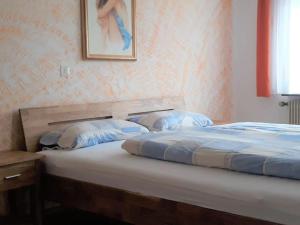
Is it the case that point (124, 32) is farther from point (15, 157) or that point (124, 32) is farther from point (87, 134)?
point (15, 157)

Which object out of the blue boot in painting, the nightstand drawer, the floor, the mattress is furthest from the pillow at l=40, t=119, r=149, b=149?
the blue boot in painting

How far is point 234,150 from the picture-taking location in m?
2.46

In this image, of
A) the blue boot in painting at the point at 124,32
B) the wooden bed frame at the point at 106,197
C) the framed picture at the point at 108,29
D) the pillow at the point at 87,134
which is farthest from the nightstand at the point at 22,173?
the blue boot in painting at the point at 124,32

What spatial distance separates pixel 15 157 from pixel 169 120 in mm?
1479

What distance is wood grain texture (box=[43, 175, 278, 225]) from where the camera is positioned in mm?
2240

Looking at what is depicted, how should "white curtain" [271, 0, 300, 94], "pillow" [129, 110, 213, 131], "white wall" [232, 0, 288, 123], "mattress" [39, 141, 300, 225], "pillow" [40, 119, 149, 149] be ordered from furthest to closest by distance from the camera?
1. "white wall" [232, 0, 288, 123]
2. "white curtain" [271, 0, 300, 94]
3. "pillow" [129, 110, 213, 131]
4. "pillow" [40, 119, 149, 149]
5. "mattress" [39, 141, 300, 225]

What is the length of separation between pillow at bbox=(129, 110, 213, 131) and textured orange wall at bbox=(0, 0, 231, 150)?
0.33 m

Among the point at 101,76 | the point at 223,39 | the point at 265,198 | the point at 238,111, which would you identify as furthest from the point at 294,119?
the point at 265,198

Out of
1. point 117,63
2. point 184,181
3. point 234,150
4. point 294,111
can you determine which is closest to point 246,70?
point 294,111

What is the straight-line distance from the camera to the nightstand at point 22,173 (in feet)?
8.96

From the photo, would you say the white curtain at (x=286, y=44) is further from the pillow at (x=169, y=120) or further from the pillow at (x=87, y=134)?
the pillow at (x=87, y=134)

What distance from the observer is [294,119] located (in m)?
5.03

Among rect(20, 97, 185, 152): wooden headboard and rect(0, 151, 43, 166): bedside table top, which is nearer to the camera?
rect(0, 151, 43, 166): bedside table top

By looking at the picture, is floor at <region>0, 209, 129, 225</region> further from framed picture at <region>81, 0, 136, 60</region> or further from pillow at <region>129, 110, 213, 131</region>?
framed picture at <region>81, 0, 136, 60</region>
